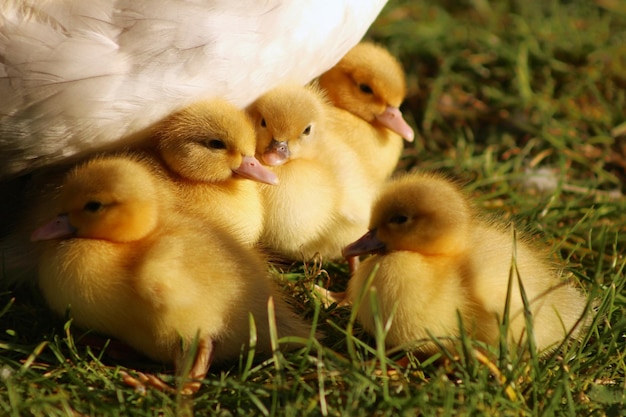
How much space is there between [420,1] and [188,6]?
2.35 meters

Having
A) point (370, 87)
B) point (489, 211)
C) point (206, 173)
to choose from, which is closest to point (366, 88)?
point (370, 87)

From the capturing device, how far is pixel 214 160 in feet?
8.16

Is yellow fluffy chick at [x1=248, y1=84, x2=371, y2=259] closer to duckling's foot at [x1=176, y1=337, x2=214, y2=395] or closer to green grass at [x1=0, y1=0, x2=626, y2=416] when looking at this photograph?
green grass at [x1=0, y1=0, x2=626, y2=416]

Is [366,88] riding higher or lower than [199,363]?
higher

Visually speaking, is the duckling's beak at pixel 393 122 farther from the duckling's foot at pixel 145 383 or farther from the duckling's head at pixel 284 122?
the duckling's foot at pixel 145 383

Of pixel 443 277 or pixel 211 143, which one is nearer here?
pixel 443 277

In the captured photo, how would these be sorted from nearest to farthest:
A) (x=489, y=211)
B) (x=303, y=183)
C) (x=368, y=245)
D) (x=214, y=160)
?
(x=368, y=245) → (x=214, y=160) → (x=303, y=183) → (x=489, y=211)

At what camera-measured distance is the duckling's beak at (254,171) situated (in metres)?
2.48

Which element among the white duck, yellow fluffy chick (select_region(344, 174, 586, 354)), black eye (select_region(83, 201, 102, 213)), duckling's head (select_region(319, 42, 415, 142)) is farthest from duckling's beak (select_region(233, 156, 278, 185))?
duckling's head (select_region(319, 42, 415, 142))

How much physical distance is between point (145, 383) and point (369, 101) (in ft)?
3.97

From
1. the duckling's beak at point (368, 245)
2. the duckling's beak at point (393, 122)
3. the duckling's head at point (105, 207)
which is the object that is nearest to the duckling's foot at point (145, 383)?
the duckling's head at point (105, 207)

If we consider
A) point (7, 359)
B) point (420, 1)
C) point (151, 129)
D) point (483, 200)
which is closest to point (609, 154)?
point (483, 200)

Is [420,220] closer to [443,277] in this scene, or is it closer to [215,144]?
[443,277]

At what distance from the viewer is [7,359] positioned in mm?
2219
